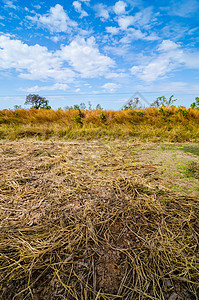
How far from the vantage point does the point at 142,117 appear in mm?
4875

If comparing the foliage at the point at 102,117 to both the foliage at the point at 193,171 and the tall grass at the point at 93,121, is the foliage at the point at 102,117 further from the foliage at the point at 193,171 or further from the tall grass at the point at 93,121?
the foliage at the point at 193,171

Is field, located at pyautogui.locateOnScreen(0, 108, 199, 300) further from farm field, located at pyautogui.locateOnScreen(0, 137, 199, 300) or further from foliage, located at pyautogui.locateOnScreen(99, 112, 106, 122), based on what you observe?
foliage, located at pyautogui.locateOnScreen(99, 112, 106, 122)

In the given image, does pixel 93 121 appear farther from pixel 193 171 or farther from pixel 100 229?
pixel 100 229

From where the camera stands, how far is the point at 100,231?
39.8 inches

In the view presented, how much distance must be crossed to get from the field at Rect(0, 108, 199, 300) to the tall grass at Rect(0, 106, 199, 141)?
78.1 inches

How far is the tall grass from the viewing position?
152 inches

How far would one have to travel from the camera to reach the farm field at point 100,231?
740 mm

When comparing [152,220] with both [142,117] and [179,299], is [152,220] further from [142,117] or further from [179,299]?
[142,117]

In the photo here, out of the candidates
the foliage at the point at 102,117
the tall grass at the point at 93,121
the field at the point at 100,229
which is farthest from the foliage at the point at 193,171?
the foliage at the point at 102,117

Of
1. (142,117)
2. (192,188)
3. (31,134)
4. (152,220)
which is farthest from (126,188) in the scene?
(142,117)

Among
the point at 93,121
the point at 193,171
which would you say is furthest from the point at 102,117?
the point at 193,171

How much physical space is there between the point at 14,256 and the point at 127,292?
2.11ft

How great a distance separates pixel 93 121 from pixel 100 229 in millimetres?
4104

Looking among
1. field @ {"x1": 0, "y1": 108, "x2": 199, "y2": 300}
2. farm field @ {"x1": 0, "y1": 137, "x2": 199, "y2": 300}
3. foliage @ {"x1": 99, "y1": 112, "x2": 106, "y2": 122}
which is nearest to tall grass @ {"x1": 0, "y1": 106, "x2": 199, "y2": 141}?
foliage @ {"x1": 99, "y1": 112, "x2": 106, "y2": 122}
